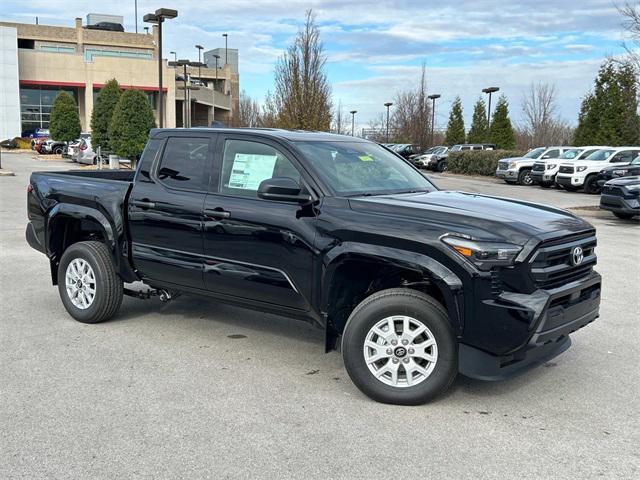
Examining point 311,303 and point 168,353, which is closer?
point 311,303

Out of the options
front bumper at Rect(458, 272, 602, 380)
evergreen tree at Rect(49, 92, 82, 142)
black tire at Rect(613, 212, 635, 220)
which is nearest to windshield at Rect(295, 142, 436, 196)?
front bumper at Rect(458, 272, 602, 380)

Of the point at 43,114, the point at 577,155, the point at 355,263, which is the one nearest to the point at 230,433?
the point at 355,263

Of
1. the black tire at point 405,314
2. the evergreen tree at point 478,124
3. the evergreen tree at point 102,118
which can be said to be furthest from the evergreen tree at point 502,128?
the black tire at point 405,314

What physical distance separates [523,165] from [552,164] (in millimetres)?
2646

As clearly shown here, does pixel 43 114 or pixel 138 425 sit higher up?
pixel 43 114

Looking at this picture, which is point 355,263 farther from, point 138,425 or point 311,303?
point 138,425

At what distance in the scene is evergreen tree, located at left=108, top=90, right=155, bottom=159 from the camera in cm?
3145

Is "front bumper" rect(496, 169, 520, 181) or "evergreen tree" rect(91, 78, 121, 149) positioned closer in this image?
"front bumper" rect(496, 169, 520, 181)

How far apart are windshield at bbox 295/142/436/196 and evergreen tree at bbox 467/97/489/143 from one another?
47478 millimetres

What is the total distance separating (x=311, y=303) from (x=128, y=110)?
28.8 m

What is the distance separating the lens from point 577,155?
28.4 meters

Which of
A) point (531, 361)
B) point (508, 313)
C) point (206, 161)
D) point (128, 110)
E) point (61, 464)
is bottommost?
point (61, 464)

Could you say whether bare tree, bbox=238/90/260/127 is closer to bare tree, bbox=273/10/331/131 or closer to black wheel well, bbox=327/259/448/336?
bare tree, bbox=273/10/331/131

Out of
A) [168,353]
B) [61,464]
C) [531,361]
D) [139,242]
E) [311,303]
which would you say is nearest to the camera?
[61,464]
